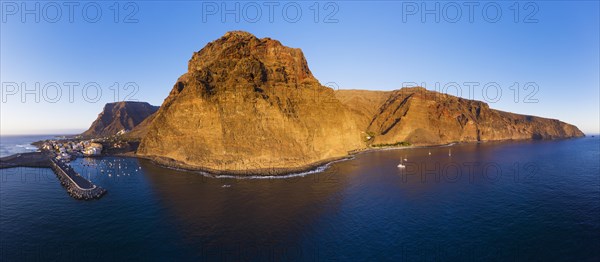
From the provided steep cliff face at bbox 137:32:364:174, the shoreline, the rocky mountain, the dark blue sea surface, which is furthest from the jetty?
steep cliff face at bbox 137:32:364:174

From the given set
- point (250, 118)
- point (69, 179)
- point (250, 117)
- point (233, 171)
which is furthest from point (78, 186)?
point (250, 117)

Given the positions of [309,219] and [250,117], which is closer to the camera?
[309,219]

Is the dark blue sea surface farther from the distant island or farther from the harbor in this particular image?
the distant island

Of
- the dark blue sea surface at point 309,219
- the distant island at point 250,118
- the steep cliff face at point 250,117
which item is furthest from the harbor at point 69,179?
the steep cliff face at point 250,117

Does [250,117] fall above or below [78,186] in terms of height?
above

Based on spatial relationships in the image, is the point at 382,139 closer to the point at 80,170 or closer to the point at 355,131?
the point at 355,131

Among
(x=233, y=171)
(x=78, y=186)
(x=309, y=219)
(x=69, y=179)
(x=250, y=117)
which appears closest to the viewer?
(x=309, y=219)

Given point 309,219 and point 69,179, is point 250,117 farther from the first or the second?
point 309,219
